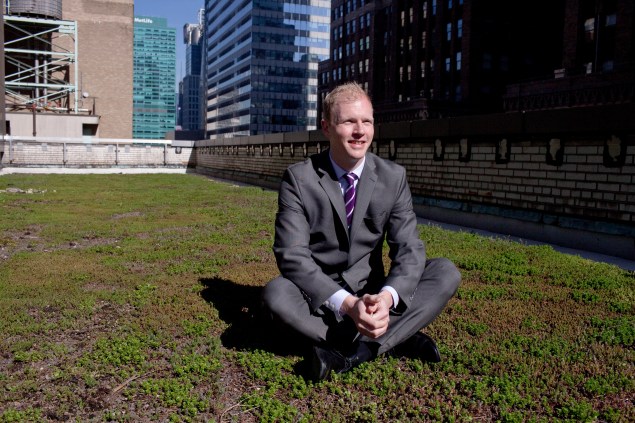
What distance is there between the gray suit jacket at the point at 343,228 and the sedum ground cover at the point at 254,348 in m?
0.71

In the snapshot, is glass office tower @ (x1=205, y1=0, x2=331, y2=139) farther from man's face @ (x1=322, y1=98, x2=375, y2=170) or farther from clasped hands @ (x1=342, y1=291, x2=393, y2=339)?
clasped hands @ (x1=342, y1=291, x2=393, y2=339)

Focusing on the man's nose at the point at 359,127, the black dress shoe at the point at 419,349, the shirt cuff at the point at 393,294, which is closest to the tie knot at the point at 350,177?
the man's nose at the point at 359,127

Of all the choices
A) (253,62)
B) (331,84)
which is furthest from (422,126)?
(253,62)

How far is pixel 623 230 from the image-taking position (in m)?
9.57

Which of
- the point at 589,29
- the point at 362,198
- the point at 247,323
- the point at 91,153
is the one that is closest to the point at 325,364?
the point at 362,198

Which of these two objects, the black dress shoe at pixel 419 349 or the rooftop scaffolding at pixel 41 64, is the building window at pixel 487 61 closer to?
the rooftop scaffolding at pixel 41 64

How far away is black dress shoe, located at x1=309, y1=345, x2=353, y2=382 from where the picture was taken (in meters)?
3.87

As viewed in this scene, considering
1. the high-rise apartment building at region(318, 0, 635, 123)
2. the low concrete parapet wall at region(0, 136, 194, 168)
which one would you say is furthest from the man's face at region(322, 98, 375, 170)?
the low concrete parapet wall at region(0, 136, 194, 168)

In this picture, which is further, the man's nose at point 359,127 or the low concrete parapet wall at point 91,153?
the low concrete parapet wall at point 91,153

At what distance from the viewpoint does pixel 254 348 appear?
463 centimetres

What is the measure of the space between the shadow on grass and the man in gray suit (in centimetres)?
30

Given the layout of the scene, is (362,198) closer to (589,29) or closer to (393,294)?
(393,294)

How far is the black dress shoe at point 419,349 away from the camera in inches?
169

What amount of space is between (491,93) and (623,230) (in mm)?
52097
